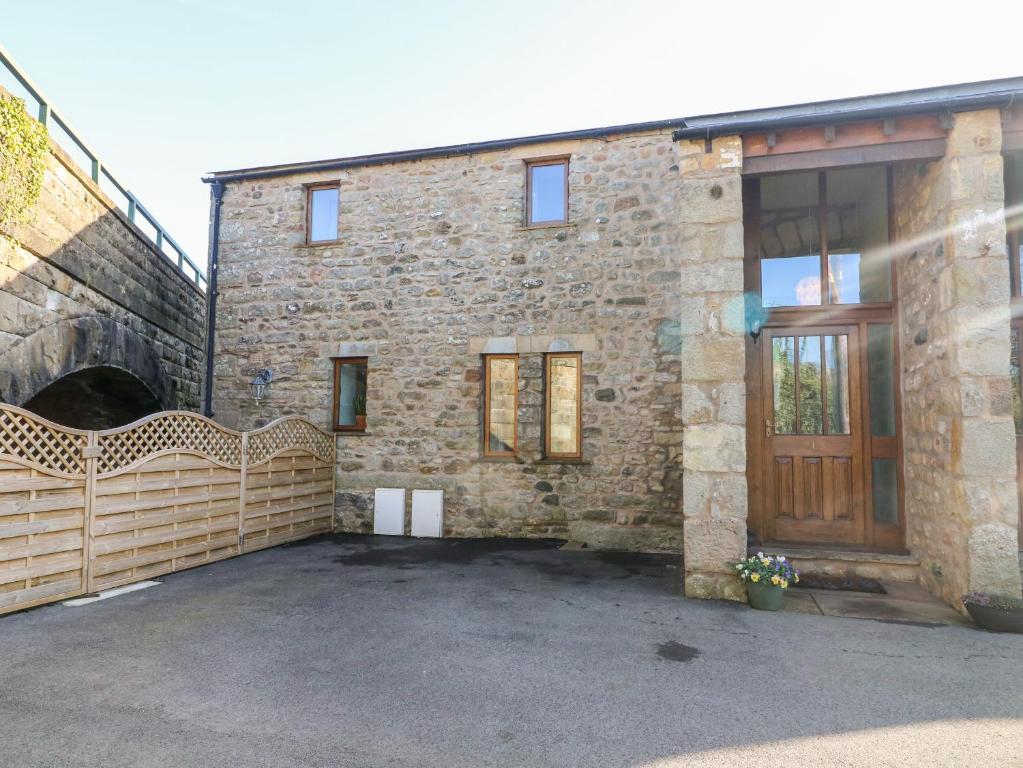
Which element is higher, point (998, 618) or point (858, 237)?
point (858, 237)

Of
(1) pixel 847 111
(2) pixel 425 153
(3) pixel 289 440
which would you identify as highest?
(2) pixel 425 153

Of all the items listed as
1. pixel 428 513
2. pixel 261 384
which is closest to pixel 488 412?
pixel 428 513

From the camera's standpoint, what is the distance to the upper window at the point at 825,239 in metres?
5.59

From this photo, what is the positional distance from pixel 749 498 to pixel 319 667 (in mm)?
4093

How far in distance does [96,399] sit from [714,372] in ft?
26.2

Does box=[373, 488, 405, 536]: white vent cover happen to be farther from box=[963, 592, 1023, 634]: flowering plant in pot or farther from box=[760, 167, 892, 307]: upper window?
box=[963, 592, 1023, 634]: flowering plant in pot

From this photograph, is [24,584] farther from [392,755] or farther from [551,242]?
[551,242]

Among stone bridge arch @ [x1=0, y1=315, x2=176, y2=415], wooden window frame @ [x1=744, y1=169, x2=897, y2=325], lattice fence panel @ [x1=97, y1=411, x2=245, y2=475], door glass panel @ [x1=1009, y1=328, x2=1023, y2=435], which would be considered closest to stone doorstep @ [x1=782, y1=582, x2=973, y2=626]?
door glass panel @ [x1=1009, y1=328, x2=1023, y2=435]

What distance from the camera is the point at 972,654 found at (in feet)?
11.7

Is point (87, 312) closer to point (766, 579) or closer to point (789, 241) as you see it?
point (766, 579)

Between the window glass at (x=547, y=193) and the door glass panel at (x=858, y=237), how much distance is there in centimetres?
325

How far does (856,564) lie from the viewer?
5.09 meters

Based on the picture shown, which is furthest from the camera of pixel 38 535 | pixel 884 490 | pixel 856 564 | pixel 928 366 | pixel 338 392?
pixel 338 392

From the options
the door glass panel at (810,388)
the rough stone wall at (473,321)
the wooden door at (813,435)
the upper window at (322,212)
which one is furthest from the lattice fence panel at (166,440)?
the door glass panel at (810,388)
